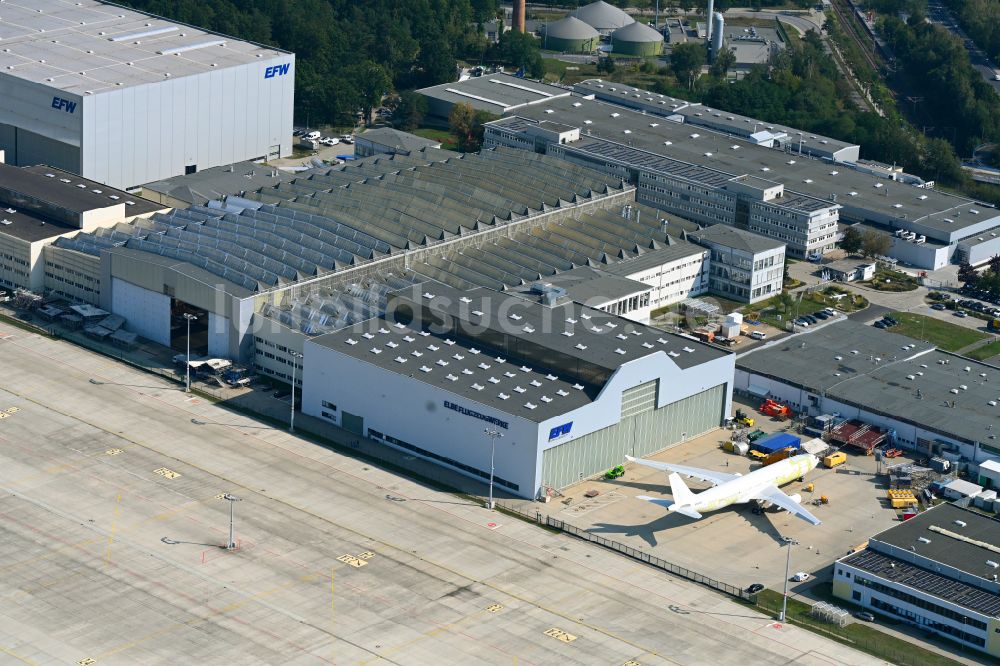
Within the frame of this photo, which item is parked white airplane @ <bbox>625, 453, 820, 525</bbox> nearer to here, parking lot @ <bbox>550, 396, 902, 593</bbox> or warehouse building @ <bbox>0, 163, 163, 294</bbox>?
parking lot @ <bbox>550, 396, 902, 593</bbox>

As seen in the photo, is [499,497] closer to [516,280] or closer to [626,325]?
[626,325]

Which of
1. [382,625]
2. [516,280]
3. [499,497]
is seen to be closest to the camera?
[382,625]

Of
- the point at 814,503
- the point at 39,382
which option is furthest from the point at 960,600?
the point at 39,382

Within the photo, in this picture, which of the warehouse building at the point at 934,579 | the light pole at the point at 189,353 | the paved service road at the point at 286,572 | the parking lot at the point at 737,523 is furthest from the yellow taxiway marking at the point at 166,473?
the warehouse building at the point at 934,579

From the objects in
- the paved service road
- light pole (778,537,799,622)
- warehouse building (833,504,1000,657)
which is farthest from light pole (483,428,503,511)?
warehouse building (833,504,1000,657)

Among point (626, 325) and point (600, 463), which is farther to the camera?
point (626, 325)

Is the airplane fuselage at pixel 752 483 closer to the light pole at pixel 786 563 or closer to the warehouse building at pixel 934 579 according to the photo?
the light pole at pixel 786 563

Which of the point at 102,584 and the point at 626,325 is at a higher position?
the point at 626,325
